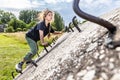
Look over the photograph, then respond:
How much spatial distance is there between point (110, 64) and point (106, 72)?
0.10 metres

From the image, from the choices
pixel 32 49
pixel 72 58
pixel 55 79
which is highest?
pixel 32 49

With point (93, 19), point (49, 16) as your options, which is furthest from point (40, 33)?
point (93, 19)

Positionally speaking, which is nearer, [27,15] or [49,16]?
[49,16]

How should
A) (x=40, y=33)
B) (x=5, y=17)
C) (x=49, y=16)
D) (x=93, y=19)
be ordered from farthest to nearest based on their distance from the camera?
1. (x=5, y=17)
2. (x=49, y=16)
3. (x=40, y=33)
4. (x=93, y=19)

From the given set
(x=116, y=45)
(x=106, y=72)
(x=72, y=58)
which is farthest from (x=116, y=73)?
(x=72, y=58)

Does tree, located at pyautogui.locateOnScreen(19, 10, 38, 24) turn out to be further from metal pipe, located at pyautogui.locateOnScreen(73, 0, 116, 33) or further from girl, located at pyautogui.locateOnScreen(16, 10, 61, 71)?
metal pipe, located at pyautogui.locateOnScreen(73, 0, 116, 33)

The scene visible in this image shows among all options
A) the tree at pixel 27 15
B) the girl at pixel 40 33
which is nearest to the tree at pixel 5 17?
the tree at pixel 27 15

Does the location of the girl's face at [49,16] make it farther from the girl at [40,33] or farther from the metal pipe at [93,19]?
the metal pipe at [93,19]

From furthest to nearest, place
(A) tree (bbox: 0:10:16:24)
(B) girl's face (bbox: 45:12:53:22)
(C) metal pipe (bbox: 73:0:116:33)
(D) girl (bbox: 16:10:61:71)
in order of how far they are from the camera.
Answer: (A) tree (bbox: 0:10:16:24), (B) girl's face (bbox: 45:12:53:22), (D) girl (bbox: 16:10:61:71), (C) metal pipe (bbox: 73:0:116:33)

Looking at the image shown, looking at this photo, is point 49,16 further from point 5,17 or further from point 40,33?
point 5,17

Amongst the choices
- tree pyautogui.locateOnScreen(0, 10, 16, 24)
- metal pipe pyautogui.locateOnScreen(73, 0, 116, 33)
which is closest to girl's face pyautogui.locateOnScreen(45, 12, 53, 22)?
metal pipe pyautogui.locateOnScreen(73, 0, 116, 33)

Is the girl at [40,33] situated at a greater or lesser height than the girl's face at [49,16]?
lesser

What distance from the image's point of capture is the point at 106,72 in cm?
360

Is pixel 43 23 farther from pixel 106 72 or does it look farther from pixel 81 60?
pixel 106 72
